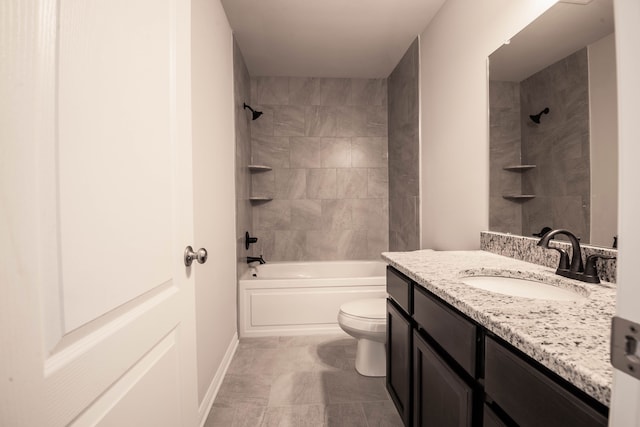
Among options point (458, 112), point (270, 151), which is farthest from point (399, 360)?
point (270, 151)

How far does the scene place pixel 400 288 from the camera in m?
1.47

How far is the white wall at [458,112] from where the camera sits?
68.7 inches

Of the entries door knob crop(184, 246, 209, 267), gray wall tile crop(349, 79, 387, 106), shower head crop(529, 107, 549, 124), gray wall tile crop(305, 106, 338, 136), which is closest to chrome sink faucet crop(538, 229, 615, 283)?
shower head crop(529, 107, 549, 124)

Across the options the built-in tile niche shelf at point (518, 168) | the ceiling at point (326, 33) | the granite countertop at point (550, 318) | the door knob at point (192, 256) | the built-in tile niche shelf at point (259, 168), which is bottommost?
the granite countertop at point (550, 318)

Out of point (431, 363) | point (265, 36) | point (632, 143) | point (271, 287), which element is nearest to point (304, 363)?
point (271, 287)

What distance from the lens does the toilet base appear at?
2061mm

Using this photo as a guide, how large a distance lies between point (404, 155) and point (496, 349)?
254 cm

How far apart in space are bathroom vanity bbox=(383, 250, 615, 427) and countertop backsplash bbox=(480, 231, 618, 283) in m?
0.06

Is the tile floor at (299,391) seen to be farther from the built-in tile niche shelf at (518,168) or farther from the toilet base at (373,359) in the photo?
the built-in tile niche shelf at (518,168)

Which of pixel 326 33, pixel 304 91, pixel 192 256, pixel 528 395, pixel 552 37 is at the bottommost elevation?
pixel 528 395

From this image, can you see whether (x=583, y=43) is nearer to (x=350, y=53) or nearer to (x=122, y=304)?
(x=122, y=304)

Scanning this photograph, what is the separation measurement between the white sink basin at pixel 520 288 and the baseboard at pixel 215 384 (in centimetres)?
149

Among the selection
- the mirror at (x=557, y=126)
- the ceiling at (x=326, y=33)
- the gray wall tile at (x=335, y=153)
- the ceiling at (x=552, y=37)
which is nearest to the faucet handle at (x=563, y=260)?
the mirror at (x=557, y=126)

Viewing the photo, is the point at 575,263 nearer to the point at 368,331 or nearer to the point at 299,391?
the point at 368,331
